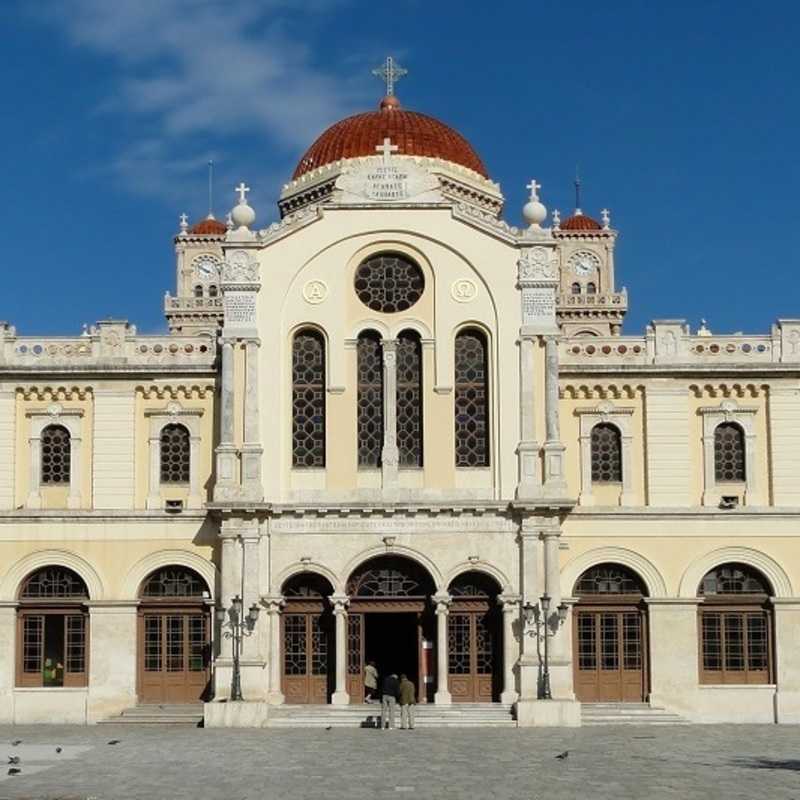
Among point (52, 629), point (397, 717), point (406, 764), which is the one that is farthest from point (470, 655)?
point (52, 629)

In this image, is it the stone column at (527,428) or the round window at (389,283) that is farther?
the round window at (389,283)

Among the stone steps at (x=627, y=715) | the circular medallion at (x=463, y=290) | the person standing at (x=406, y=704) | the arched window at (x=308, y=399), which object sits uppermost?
the circular medallion at (x=463, y=290)

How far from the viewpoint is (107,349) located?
40656 millimetres

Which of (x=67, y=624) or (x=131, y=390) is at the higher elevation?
(x=131, y=390)

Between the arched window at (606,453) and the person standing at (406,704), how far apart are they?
7.98m

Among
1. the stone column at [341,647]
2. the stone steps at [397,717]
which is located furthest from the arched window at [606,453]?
the stone column at [341,647]

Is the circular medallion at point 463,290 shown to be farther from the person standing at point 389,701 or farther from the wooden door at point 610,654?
the person standing at point 389,701

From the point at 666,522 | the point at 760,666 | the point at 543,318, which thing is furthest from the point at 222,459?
the point at 760,666

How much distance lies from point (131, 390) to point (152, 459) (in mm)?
1930

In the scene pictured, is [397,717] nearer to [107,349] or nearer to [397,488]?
[397,488]

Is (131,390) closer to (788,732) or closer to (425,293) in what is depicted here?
(425,293)

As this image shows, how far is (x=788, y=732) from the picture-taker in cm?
3569

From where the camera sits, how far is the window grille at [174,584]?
130 ft

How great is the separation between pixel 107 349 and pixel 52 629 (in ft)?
24.6
